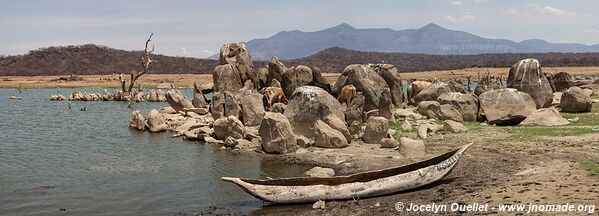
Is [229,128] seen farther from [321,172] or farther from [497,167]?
[497,167]

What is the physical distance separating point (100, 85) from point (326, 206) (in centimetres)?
10178

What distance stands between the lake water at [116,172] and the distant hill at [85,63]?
434 ft

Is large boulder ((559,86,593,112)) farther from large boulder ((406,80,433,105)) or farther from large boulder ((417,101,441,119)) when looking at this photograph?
large boulder ((406,80,433,105))

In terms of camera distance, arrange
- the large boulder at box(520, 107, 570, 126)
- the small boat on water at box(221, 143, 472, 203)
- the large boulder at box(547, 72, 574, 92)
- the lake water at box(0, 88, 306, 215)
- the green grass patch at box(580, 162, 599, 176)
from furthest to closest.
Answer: the large boulder at box(547, 72, 574, 92) → the large boulder at box(520, 107, 570, 126) → the lake water at box(0, 88, 306, 215) → the small boat on water at box(221, 143, 472, 203) → the green grass patch at box(580, 162, 599, 176)

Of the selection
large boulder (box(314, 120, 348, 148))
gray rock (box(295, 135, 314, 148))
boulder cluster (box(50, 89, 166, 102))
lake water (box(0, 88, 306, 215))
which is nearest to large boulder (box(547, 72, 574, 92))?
large boulder (box(314, 120, 348, 148))

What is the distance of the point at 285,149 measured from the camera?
25828mm

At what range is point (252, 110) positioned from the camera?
3559 cm

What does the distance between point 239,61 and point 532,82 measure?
79.1ft

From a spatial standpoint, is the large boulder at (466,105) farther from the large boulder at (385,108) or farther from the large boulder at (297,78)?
the large boulder at (297,78)

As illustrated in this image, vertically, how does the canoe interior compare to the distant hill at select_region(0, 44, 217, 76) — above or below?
below

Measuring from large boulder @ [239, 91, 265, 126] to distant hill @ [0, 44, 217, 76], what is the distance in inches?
5147

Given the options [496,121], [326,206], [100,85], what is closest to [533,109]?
[496,121]

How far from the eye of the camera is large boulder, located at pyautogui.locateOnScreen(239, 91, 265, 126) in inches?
1390

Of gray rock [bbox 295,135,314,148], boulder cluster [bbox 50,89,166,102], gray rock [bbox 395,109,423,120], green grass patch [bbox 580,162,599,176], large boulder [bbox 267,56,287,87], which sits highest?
large boulder [bbox 267,56,287,87]
